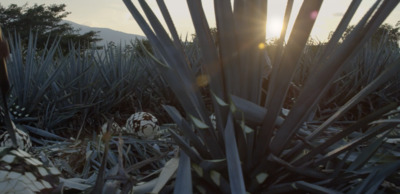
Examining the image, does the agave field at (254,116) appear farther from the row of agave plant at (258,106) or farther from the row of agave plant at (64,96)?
the row of agave plant at (64,96)

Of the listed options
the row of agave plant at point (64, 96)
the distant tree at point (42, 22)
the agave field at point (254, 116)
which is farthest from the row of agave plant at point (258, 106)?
the distant tree at point (42, 22)

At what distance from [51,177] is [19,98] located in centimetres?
164

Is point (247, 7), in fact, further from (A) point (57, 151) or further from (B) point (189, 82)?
(A) point (57, 151)

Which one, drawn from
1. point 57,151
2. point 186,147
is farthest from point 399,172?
point 57,151

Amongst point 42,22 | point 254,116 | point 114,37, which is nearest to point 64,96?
point 254,116

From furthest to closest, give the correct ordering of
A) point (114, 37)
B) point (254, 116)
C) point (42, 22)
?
point (114, 37) < point (42, 22) < point (254, 116)

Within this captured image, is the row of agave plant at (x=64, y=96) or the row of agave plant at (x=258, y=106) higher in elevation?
the row of agave plant at (x=258, y=106)

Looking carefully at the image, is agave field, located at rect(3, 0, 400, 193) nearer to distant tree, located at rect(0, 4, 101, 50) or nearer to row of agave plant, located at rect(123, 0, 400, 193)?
row of agave plant, located at rect(123, 0, 400, 193)

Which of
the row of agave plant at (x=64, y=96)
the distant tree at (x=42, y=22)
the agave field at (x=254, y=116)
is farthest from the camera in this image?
the distant tree at (x=42, y=22)

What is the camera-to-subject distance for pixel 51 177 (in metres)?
0.68

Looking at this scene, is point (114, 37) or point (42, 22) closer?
point (42, 22)

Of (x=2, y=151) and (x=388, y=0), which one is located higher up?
(x=388, y=0)

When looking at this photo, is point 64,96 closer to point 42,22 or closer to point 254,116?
point 254,116

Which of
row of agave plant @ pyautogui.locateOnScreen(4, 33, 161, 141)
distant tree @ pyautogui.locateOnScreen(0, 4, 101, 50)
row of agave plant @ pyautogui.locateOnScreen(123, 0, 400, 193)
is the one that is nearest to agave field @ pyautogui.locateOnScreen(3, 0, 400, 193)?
row of agave plant @ pyautogui.locateOnScreen(123, 0, 400, 193)
